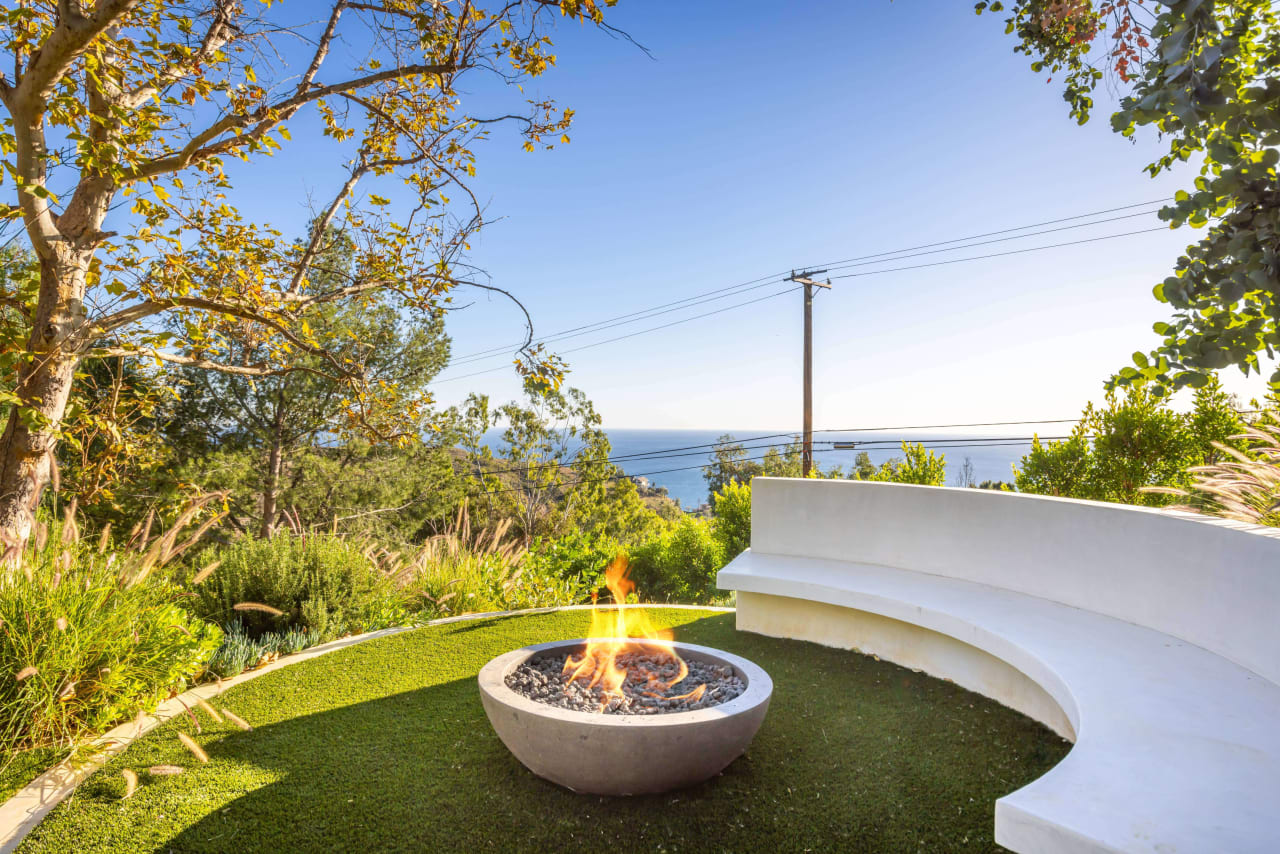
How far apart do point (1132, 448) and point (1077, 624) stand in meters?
3.75

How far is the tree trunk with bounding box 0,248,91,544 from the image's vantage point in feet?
12.9

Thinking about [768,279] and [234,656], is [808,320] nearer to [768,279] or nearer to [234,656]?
[768,279]

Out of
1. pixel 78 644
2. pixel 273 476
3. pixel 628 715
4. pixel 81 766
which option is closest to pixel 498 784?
pixel 628 715

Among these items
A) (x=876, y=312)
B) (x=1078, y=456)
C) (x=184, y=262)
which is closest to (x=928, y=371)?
(x=876, y=312)

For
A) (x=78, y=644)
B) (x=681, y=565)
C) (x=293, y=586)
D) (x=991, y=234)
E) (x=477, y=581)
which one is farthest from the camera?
(x=991, y=234)

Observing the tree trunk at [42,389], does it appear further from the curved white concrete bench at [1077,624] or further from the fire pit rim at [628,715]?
the curved white concrete bench at [1077,624]

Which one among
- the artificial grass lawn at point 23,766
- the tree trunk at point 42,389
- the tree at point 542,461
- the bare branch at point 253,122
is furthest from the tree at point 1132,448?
the tree at point 542,461

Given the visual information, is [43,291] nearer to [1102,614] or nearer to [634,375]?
[1102,614]

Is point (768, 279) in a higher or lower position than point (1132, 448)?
higher

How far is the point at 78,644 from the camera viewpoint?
8.94ft

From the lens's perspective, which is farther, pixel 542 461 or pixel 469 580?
pixel 542 461

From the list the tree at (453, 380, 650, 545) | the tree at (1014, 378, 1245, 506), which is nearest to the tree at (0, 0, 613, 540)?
the tree at (1014, 378, 1245, 506)

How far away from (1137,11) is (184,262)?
555 cm

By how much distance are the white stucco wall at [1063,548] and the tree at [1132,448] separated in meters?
2.57
